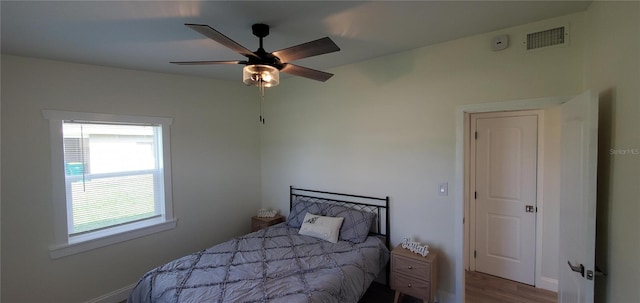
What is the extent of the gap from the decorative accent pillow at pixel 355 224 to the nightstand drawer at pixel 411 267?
400 mm

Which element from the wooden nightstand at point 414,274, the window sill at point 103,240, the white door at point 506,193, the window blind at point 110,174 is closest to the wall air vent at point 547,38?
the white door at point 506,193

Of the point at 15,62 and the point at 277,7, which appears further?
the point at 15,62

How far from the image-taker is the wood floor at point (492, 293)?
9.25ft

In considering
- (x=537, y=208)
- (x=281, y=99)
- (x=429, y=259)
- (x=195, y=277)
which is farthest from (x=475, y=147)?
(x=195, y=277)

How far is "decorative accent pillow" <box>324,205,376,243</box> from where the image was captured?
9.41ft

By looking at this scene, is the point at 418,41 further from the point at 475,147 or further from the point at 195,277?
the point at 195,277

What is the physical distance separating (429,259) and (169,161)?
118 inches

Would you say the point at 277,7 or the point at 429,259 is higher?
the point at 277,7

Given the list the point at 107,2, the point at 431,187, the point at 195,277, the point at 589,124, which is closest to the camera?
the point at 589,124

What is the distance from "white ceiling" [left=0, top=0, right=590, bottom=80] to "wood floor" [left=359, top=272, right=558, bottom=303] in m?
2.52

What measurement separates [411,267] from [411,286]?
0.18m

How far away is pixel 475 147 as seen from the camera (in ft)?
11.0

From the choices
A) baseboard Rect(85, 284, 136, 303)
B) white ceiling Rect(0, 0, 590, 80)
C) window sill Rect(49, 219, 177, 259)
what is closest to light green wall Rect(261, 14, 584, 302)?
white ceiling Rect(0, 0, 590, 80)

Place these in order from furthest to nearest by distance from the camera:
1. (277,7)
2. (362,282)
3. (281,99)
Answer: (281,99) < (362,282) < (277,7)
